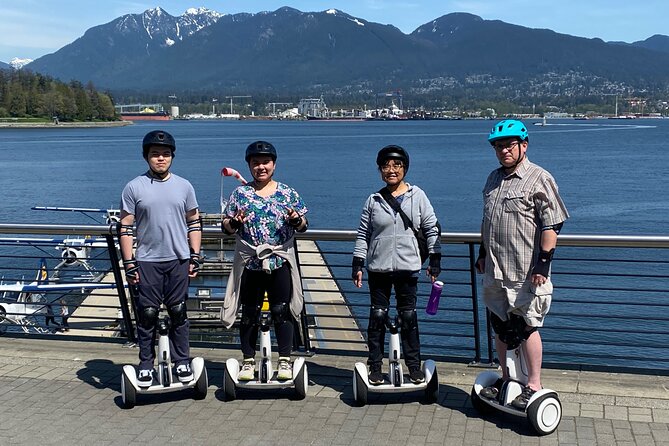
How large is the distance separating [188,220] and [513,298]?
2.58 metres

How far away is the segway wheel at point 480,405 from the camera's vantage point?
586cm

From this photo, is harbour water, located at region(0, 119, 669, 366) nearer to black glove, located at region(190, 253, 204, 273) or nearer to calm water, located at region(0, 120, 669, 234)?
calm water, located at region(0, 120, 669, 234)

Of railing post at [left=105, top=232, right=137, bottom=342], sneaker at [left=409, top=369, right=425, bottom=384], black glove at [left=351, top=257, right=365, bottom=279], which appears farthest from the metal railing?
black glove at [left=351, top=257, right=365, bottom=279]

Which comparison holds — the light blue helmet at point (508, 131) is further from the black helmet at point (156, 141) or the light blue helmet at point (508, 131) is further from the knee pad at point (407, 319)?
the black helmet at point (156, 141)

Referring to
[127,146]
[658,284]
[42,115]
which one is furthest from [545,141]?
[42,115]

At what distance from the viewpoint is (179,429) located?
5.81 metres

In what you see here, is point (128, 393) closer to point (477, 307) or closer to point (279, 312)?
point (279, 312)

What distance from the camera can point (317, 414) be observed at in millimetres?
6074

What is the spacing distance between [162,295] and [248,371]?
894mm

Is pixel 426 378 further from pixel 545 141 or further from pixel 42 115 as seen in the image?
pixel 42 115

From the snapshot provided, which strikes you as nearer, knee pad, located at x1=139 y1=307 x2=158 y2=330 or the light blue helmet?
the light blue helmet

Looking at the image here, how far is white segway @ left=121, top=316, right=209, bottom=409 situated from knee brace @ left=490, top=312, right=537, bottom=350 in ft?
7.67

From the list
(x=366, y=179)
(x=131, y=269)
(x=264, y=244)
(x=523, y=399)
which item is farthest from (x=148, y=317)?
(x=366, y=179)

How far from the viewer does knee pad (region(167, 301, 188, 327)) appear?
635 cm
